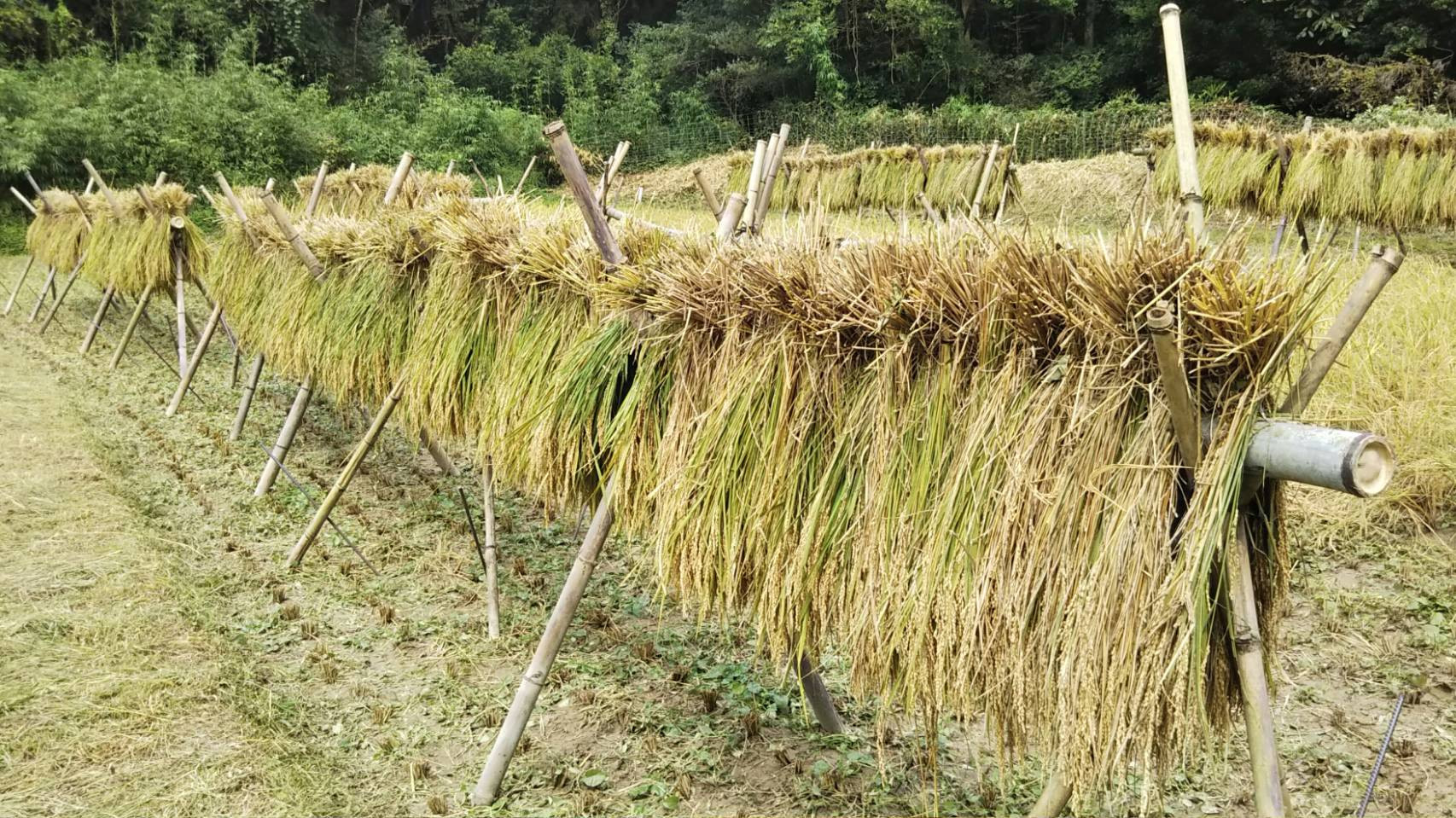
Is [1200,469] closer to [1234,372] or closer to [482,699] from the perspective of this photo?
[1234,372]

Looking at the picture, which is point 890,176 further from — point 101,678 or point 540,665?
point 101,678

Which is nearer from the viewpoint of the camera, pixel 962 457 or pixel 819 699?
pixel 962 457

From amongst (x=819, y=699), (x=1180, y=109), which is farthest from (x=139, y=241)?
(x=1180, y=109)

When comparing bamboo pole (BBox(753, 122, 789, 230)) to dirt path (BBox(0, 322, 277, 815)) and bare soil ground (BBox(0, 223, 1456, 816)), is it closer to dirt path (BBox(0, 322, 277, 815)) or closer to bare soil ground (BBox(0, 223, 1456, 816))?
bare soil ground (BBox(0, 223, 1456, 816))

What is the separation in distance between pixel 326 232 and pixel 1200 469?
5273mm

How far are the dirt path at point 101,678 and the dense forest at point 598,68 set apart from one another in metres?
15.7

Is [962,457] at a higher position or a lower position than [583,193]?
lower

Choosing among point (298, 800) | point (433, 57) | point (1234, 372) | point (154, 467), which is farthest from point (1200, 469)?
point (433, 57)

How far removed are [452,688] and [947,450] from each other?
7.91ft

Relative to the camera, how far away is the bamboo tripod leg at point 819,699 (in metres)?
3.33

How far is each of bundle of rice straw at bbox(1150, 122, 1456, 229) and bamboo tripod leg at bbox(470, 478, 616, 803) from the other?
8.08 meters

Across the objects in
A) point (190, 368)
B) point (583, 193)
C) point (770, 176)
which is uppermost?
point (770, 176)

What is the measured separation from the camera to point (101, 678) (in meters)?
3.79

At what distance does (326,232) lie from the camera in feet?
19.1
